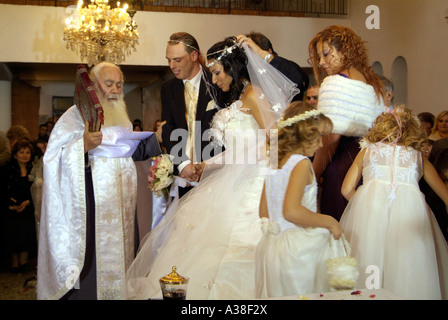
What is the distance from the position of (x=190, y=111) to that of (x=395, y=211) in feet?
6.08

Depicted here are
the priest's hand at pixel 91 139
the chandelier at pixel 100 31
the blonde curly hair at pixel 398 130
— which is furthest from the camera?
the chandelier at pixel 100 31

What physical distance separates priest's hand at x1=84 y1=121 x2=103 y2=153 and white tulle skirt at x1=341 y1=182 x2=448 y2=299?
1789mm

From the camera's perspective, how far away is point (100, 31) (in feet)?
30.3

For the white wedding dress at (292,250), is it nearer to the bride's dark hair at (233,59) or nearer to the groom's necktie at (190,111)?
the bride's dark hair at (233,59)

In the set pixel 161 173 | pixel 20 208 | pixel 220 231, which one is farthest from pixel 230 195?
pixel 20 208

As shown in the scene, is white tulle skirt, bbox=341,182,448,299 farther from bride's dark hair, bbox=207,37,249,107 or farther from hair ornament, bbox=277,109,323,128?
bride's dark hair, bbox=207,37,249,107

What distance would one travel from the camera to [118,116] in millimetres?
Result: 4602

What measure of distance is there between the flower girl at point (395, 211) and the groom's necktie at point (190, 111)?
Result: 1.41 m

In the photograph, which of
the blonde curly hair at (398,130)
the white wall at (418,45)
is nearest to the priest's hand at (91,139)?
the blonde curly hair at (398,130)

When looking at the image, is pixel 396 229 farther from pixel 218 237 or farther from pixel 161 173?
pixel 161 173

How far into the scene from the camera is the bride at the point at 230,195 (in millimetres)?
3734

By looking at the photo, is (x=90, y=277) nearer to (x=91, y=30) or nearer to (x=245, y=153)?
(x=245, y=153)

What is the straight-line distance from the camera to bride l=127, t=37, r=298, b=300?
147 inches

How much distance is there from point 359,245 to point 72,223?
2036 mm
